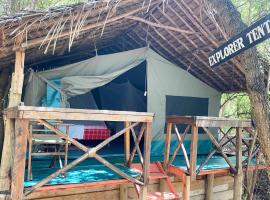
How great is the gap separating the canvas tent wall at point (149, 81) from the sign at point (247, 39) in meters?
2.42

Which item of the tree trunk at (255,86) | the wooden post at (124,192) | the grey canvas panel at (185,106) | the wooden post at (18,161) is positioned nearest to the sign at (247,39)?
the tree trunk at (255,86)

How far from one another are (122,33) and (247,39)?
10.5 ft

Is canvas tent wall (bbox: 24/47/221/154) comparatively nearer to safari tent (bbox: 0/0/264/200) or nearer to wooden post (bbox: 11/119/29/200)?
safari tent (bbox: 0/0/264/200)

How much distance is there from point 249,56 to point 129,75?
3827 millimetres

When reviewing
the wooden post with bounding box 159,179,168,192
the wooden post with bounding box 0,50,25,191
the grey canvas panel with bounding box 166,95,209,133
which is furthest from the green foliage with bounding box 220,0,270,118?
the wooden post with bounding box 0,50,25,191

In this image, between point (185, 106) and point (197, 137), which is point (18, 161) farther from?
point (185, 106)

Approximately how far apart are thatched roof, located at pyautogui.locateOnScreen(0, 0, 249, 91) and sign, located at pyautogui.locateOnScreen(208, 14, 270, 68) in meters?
1.14

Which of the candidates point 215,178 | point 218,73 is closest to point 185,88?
point 218,73

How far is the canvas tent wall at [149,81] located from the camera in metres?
4.43

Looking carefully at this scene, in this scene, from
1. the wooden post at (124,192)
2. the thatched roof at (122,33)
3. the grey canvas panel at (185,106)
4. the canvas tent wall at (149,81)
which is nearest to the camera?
the thatched roof at (122,33)

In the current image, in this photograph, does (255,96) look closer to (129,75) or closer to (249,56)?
(249,56)

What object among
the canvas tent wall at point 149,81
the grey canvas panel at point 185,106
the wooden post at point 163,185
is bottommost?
the wooden post at point 163,185

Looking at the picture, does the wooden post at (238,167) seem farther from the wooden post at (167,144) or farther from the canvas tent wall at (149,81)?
the canvas tent wall at (149,81)

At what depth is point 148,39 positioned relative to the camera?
5.29m
